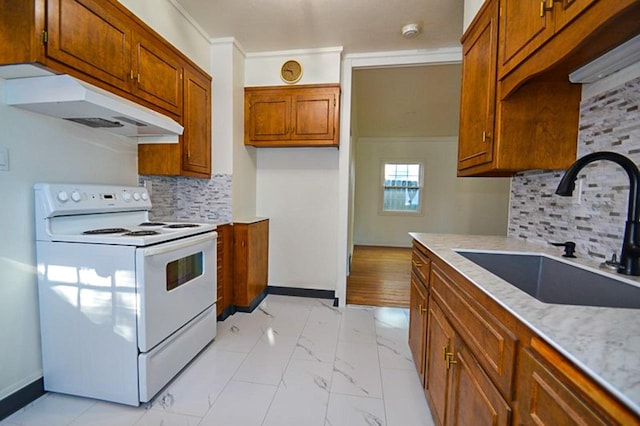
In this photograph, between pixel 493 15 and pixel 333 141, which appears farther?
pixel 333 141

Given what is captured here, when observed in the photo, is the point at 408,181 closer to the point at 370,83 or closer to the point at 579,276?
the point at 370,83

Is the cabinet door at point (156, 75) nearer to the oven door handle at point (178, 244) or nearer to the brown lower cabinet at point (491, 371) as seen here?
the oven door handle at point (178, 244)

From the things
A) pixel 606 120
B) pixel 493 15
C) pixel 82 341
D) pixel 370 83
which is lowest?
pixel 82 341

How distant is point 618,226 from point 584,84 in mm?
706

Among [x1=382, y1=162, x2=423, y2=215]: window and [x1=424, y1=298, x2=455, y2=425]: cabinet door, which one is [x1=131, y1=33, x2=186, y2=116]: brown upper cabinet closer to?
[x1=424, y1=298, x2=455, y2=425]: cabinet door

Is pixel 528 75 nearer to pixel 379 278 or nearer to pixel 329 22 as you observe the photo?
pixel 329 22

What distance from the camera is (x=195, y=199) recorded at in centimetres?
289

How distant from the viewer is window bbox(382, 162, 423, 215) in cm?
663

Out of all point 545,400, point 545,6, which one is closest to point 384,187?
point 545,6

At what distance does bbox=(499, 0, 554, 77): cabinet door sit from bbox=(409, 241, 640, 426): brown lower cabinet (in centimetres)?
97

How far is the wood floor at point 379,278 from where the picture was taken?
3.33 metres

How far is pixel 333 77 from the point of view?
293cm

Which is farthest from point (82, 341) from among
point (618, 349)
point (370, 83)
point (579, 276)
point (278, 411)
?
point (370, 83)

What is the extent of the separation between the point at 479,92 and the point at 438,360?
1.52m
